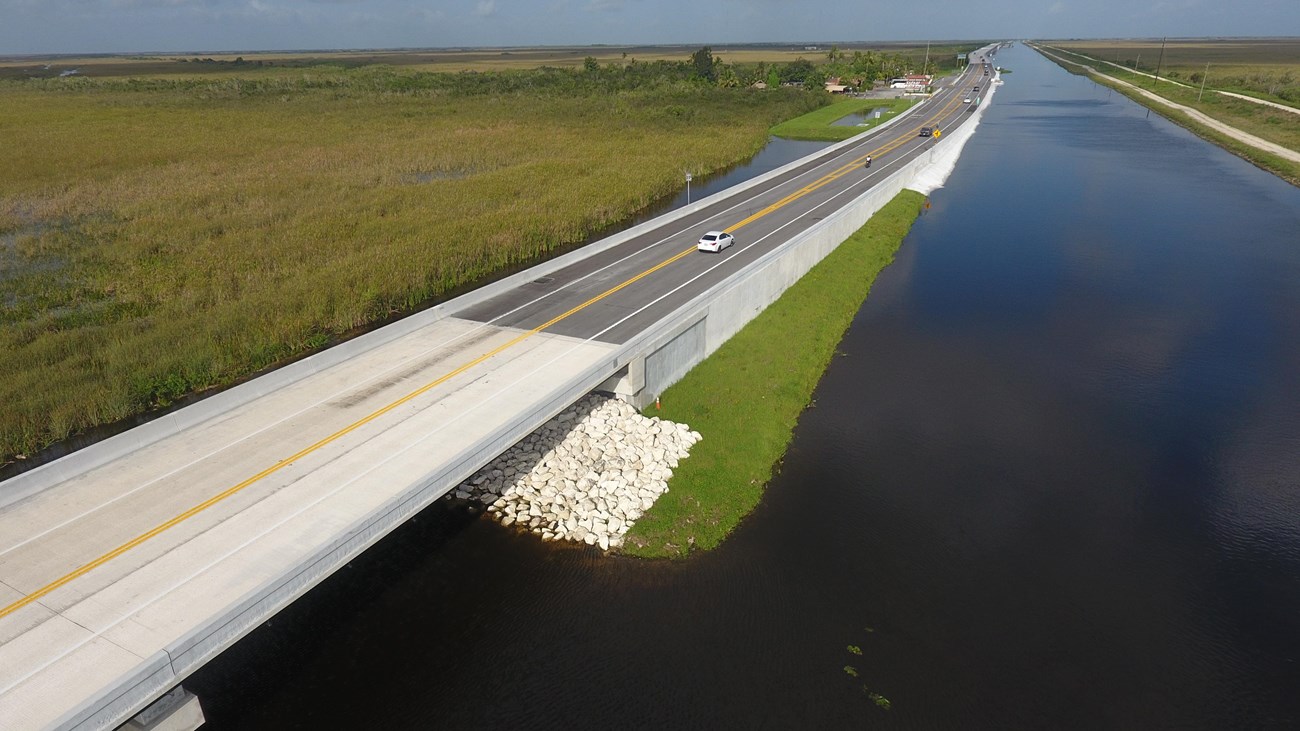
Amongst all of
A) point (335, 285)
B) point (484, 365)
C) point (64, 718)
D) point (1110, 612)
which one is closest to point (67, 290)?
point (335, 285)

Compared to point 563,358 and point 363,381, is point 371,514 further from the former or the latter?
point 563,358

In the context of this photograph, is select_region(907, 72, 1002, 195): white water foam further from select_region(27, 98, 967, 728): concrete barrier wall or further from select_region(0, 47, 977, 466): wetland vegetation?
select_region(27, 98, 967, 728): concrete barrier wall

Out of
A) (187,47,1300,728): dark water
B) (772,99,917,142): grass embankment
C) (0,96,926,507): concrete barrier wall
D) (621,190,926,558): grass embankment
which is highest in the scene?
(0,96,926,507): concrete barrier wall

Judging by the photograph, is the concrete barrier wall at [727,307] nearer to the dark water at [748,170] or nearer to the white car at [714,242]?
the white car at [714,242]

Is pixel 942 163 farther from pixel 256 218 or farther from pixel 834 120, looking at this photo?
pixel 256 218

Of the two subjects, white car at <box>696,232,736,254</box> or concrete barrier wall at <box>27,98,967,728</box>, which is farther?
white car at <box>696,232,736,254</box>

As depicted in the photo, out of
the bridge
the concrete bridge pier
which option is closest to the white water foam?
the bridge

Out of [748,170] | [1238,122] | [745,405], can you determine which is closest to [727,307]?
[745,405]

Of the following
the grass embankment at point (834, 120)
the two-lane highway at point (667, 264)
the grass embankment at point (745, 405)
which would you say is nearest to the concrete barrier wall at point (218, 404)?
the two-lane highway at point (667, 264)
